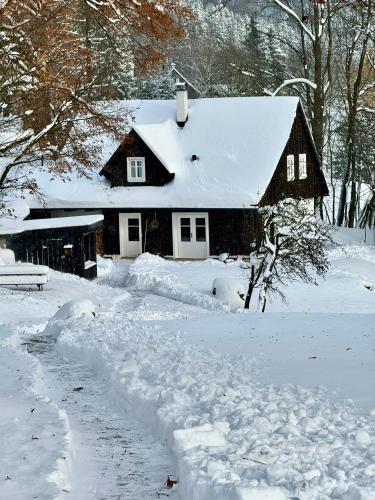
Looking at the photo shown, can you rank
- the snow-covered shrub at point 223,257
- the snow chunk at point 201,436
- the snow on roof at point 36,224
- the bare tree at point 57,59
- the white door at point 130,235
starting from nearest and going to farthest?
1. the snow chunk at point 201,436
2. the bare tree at point 57,59
3. the snow on roof at point 36,224
4. the snow-covered shrub at point 223,257
5. the white door at point 130,235

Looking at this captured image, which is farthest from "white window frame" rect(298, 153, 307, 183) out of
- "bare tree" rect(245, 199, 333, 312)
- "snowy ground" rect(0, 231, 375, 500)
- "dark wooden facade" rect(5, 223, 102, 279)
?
"snowy ground" rect(0, 231, 375, 500)

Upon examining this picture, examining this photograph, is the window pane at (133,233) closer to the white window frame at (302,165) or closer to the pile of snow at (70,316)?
the white window frame at (302,165)

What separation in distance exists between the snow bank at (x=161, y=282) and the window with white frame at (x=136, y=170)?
4580 millimetres

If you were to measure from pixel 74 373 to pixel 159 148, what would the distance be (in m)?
26.5

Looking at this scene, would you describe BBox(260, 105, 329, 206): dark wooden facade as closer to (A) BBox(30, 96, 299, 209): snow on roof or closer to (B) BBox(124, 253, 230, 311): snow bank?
(A) BBox(30, 96, 299, 209): snow on roof

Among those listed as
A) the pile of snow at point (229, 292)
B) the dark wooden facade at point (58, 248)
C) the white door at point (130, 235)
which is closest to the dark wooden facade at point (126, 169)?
the white door at point (130, 235)

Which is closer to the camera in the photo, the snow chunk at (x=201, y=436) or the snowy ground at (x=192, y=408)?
the snowy ground at (x=192, y=408)

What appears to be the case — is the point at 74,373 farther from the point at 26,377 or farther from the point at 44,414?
the point at 44,414

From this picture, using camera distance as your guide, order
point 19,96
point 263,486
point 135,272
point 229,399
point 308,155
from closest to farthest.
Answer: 1. point 263,486
2. point 229,399
3. point 19,96
4. point 135,272
5. point 308,155

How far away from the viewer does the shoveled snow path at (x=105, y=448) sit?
6.75 meters

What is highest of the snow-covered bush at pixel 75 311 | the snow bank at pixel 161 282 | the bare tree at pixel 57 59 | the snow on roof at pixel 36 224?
the bare tree at pixel 57 59

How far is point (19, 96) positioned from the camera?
17.6 m

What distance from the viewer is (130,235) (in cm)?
3634

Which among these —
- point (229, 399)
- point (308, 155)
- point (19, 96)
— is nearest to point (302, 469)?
point (229, 399)
